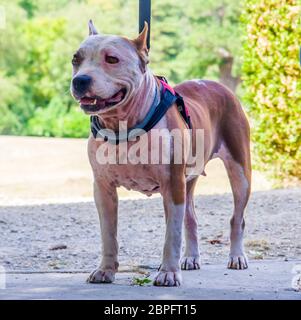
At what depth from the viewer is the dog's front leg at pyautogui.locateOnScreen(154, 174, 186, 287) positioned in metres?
5.62

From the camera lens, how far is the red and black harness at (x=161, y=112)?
5.54 metres

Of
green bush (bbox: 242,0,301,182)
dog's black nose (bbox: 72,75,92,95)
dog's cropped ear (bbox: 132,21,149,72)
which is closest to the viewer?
dog's black nose (bbox: 72,75,92,95)

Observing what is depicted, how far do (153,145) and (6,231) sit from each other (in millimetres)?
4350

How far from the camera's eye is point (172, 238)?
5633 mm

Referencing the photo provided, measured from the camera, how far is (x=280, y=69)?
12.6 metres

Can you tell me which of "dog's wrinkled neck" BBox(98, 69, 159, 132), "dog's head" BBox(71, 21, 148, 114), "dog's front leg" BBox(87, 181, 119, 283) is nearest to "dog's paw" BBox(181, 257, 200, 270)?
"dog's front leg" BBox(87, 181, 119, 283)

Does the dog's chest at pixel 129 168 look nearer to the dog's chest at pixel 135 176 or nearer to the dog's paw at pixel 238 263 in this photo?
the dog's chest at pixel 135 176

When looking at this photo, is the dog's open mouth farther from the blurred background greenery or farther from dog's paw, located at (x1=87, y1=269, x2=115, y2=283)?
the blurred background greenery

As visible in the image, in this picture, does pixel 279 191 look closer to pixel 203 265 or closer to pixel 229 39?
pixel 203 265

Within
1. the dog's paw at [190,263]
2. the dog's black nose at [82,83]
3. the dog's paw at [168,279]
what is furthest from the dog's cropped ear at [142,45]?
the dog's paw at [190,263]

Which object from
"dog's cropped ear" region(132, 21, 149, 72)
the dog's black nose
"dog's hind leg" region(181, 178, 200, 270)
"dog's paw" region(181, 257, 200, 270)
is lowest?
"dog's paw" region(181, 257, 200, 270)

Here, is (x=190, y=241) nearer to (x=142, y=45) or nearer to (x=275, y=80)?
(x=142, y=45)

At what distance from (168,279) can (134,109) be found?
1014 mm
